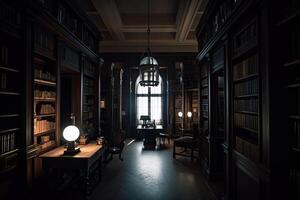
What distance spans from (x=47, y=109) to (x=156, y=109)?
27.0 feet

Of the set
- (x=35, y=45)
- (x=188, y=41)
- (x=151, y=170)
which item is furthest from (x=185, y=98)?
(x=35, y=45)


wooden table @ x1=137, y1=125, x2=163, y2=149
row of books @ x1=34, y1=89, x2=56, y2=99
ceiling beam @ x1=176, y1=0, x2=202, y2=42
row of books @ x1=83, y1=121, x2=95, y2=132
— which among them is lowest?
wooden table @ x1=137, y1=125, x2=163, y2=149

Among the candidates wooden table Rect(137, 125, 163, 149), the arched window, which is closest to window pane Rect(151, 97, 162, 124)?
the arched window

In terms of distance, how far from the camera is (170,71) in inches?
414

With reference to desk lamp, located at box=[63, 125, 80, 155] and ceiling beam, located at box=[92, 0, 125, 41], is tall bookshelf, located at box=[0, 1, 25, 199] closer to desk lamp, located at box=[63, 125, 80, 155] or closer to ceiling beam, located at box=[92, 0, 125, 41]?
desk lamp, located at box=[63, 125, 80, 155]

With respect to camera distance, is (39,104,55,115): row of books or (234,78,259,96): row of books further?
(39,104,55,115): row of books

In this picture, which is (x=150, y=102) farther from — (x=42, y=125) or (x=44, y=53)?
(x=44, y=53)

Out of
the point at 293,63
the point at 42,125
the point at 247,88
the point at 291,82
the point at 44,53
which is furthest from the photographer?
the point at 42,125

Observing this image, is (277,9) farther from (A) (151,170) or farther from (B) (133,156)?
(B) (133,156)

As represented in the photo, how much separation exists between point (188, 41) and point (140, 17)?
2.89 m

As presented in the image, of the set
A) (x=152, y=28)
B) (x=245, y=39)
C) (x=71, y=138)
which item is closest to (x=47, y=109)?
(x=71, y=138)

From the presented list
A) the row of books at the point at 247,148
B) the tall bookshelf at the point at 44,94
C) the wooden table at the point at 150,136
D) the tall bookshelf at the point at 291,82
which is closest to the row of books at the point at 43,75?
the tall bookshelf at the point at 44,94

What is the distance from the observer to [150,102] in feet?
38.5

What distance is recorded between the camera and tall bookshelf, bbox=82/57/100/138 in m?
5.72
